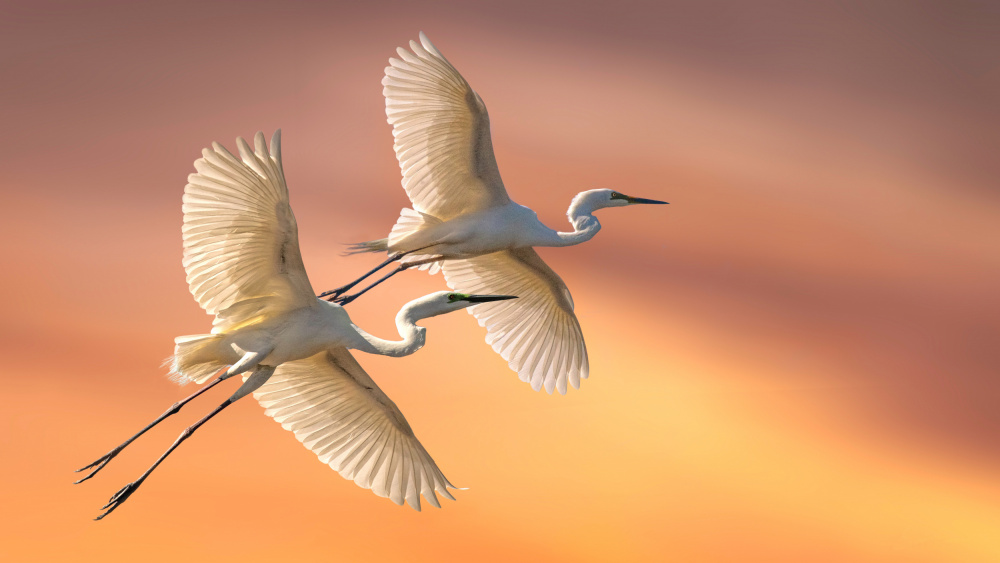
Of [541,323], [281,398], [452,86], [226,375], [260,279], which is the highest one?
[452,86]

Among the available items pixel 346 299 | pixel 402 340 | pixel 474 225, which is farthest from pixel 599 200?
pixel 402 340

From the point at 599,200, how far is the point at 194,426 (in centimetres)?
333

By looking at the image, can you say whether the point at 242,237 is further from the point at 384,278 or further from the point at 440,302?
the point at 384,278

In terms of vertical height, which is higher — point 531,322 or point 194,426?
point 194,426

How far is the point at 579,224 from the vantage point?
314 inches

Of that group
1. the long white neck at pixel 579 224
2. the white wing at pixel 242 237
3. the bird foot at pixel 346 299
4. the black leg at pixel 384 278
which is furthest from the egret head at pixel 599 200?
the white wing at pixel 242 237

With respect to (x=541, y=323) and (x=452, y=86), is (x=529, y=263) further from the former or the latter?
(x=452, y=86)

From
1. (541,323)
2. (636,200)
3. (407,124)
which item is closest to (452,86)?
(407,124)

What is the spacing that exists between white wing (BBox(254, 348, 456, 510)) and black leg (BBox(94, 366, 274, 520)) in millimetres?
454

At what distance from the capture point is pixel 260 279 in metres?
5.90

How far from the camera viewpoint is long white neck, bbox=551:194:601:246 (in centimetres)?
784

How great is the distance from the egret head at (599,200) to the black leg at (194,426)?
2.71 metres

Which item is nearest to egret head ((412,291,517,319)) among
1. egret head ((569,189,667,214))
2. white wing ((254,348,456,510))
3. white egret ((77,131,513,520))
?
white egret ((77,131,513,520))

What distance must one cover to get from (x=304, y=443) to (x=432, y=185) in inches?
75.4
